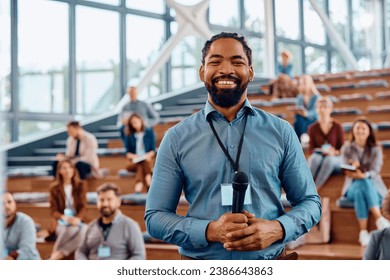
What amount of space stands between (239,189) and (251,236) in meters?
0.10

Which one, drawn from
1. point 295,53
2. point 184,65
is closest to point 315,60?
point 295,53

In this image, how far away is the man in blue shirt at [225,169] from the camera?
144cm

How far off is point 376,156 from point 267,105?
2.13 m

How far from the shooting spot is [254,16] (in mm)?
8328

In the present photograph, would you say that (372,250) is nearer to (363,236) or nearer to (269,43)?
(363,236)

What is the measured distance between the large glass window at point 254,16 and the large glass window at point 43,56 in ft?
8.93

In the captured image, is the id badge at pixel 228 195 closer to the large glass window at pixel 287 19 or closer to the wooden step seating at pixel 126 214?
the wooden step seating at pixel 126 214

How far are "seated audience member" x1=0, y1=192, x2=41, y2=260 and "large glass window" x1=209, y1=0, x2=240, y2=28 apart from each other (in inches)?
197

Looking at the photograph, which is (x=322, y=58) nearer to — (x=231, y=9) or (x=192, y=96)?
(x=231, y=9)

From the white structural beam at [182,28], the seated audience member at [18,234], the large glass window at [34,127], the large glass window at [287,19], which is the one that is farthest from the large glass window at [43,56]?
the large glass window at [287,19]

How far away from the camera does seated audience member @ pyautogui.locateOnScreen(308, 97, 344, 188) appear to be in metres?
4.31

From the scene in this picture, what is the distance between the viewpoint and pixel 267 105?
6.03 m

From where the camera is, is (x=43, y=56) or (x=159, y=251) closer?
(x=159, y=251)

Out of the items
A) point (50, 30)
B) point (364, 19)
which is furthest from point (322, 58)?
point (50, 30)
